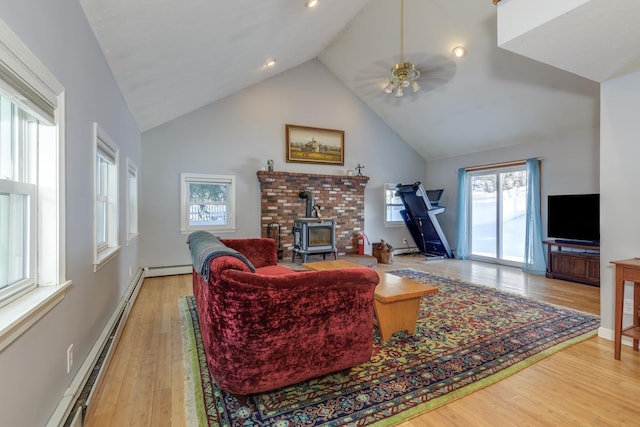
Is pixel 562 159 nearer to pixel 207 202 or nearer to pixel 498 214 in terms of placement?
pixel 498 214

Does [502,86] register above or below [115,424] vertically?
above

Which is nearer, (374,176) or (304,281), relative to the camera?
(304,281)

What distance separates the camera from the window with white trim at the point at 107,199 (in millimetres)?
2708

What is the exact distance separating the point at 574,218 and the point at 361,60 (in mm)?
4704

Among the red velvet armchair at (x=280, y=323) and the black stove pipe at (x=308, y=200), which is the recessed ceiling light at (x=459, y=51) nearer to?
the black stove pipe at (x=308, y=200)

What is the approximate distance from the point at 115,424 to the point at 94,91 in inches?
87.3

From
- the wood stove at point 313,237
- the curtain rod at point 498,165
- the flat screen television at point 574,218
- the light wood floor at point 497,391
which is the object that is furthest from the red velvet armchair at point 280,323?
the curtain rod at point 498,165

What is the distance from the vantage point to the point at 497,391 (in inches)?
78.1

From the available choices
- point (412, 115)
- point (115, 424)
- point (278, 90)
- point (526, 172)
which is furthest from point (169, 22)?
point (526, 172)

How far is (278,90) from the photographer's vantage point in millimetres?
6289

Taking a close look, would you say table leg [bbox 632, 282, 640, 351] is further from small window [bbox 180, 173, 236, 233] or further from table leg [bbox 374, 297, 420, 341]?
small window [bbox 180, 173, 236, 233]

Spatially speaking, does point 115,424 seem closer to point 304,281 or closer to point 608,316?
point 304,281

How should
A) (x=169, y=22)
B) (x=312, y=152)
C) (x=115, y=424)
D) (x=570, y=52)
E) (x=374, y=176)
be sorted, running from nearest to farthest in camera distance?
1. (x=115, y=424)
2. (x=570, y=52)
3. (x=169, y=22)
4. (x=312, y=152)
5. (x=374, y=176)

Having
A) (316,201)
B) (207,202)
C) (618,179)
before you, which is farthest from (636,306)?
(207,202)
